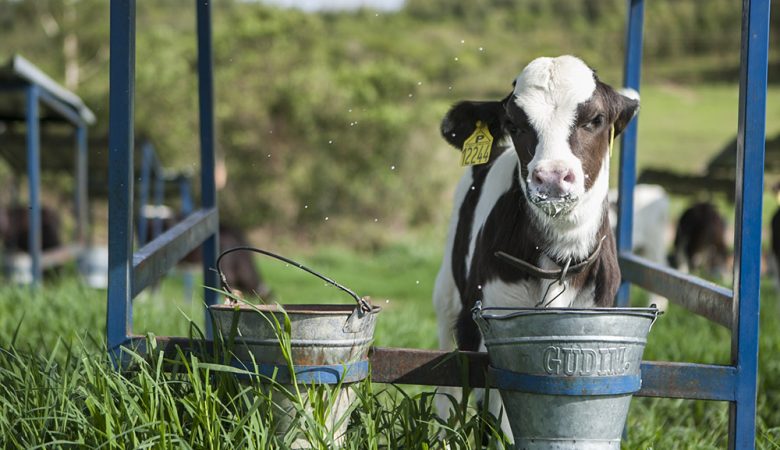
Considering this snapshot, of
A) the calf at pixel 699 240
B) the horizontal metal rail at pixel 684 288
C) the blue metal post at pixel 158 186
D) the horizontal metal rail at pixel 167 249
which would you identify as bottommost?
the calf at pixel 699 240

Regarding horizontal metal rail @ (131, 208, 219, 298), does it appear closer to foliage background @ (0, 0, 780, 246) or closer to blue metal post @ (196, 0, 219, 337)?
blue metal post @ (196, 0, 219, 337)

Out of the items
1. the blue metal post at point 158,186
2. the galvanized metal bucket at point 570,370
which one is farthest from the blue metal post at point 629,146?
the blue metal post at point 158,186

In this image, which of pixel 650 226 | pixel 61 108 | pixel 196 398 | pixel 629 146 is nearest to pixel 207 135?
pixel 629 146

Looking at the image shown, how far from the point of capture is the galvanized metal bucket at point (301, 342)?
2.48 m

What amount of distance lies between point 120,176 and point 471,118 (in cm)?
127

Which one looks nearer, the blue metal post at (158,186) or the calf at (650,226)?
the calf at (650,226)

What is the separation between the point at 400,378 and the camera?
278 centimetres

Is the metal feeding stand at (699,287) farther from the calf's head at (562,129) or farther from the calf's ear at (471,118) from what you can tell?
the calf's ear at (471,118)

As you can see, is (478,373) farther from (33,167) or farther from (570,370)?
(33,167)

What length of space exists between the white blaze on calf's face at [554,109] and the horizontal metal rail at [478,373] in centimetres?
51

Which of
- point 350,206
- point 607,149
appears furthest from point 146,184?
point 607,149

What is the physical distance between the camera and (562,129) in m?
3.01

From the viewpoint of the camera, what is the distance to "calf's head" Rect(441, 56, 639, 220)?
110 inches

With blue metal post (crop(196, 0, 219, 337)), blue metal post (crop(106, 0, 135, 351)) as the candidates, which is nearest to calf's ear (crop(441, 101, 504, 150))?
blue metal post (crop(106, 0, 135, 351))
